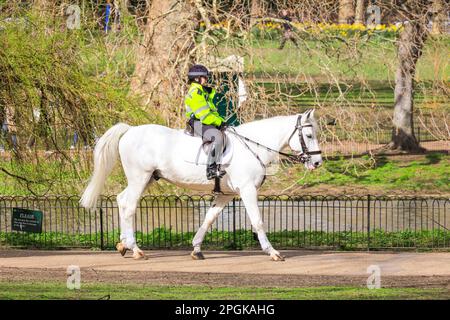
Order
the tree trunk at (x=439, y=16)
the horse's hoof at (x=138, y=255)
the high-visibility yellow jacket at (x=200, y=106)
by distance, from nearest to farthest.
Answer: the high-visibility yellow jacket at (x=200, y=106), the horse's hoof at (x=138, y=255), the tree trunk at (x=439, y=16)

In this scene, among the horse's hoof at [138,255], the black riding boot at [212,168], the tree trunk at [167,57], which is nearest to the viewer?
the black riding boot at [212,168]

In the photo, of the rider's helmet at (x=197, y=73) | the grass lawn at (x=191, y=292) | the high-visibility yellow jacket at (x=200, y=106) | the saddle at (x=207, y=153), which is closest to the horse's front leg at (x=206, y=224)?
the saddle at (x=207, y=153)

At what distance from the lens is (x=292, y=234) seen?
21906mm

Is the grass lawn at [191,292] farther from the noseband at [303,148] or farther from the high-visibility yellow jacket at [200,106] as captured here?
the high-visibility yellow jacket at [200,106]

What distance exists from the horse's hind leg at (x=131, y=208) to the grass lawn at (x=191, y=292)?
8.93ft

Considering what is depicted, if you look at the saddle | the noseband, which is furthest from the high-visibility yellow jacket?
the noseband

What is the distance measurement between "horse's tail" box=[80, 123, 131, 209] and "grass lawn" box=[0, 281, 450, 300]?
3.06 m

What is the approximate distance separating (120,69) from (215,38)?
2.46 m

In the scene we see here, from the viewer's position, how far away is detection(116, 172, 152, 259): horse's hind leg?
62.9ft

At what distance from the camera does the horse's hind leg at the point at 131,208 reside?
19172 mm

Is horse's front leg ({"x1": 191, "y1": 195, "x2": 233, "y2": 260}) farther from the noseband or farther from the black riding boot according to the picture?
the noseband

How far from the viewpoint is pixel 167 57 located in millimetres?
26812

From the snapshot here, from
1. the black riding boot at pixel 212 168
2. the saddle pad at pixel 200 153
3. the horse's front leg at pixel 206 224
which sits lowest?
the horse's front leg at pixel 206 224

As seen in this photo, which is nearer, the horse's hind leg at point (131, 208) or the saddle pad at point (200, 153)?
the saddle pad at point (200, 153)
